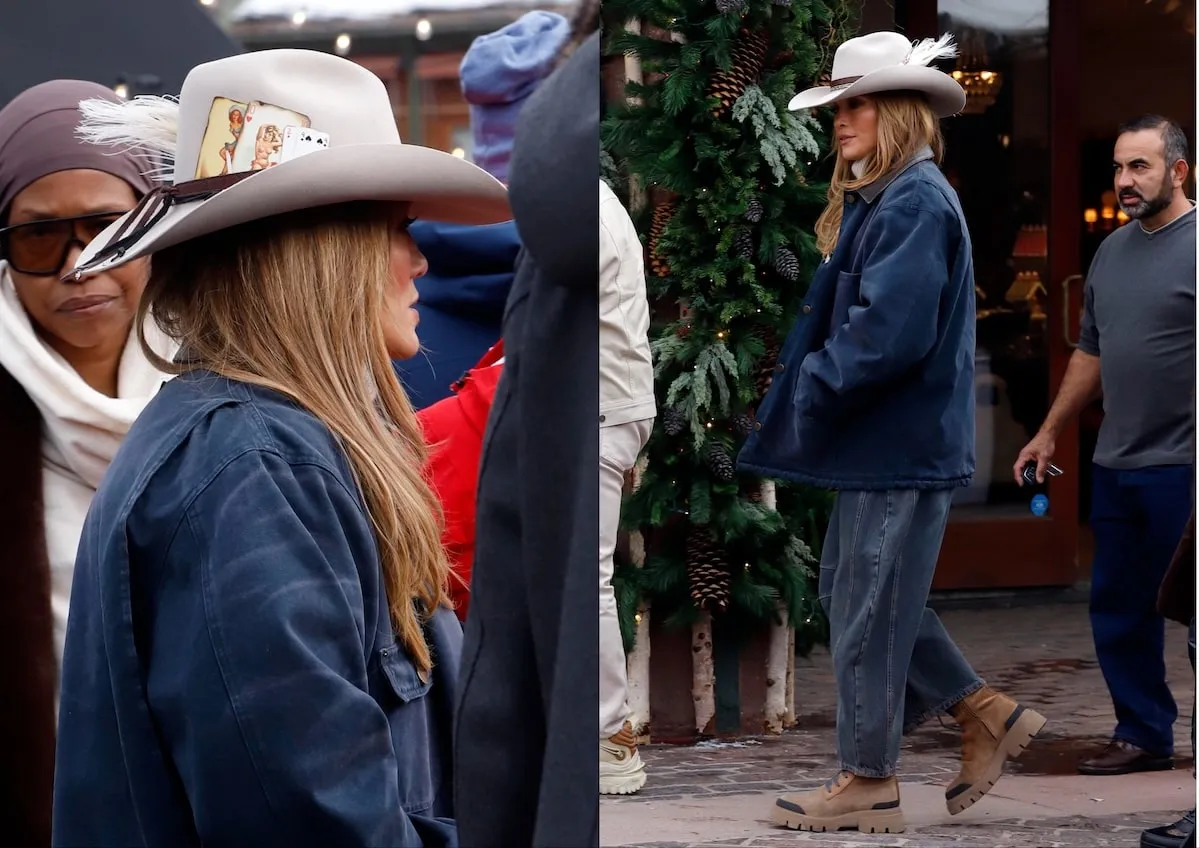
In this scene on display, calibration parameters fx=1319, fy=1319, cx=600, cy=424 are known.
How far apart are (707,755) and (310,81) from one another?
75 centimetres

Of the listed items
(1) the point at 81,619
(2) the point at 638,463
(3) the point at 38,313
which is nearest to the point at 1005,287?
(2) the point at 638,463

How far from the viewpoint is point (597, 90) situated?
104 cm

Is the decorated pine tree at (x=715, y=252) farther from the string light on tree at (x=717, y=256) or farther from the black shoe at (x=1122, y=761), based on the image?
the black shoe at (x=1122, y=761)

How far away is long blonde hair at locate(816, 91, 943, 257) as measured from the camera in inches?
50.3

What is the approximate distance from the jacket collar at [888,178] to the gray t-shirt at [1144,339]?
243mm

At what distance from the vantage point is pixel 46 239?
5.63ft

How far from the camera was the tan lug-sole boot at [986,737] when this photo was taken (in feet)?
4.66

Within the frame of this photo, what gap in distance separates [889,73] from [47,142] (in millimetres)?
1061

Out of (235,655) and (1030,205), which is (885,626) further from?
(235,655)

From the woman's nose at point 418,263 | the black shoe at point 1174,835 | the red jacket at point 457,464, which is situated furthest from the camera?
the black shoe at point 1174,835

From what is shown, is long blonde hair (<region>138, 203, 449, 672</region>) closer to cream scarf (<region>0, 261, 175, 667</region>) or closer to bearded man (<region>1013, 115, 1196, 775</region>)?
cream scarf (<region>0, 261, 175, 667</region>)

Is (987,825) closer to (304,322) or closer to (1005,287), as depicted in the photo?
(1005,287)

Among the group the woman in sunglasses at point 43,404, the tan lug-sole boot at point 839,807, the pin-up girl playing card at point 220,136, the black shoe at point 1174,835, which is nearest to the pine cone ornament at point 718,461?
the tan lug-sole boot at point 839,807

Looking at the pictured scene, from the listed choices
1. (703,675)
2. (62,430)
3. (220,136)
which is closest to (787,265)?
(703,675)
